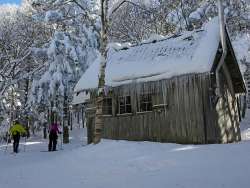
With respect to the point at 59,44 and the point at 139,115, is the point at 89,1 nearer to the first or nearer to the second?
the point at 59,44

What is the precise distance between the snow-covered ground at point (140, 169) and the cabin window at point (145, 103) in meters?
2.86

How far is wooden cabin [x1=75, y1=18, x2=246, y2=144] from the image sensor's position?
17.7 meters

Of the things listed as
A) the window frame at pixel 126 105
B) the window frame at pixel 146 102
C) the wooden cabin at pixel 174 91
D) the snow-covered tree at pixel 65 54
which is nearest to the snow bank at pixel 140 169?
the wooden cabin at pixel 174 91

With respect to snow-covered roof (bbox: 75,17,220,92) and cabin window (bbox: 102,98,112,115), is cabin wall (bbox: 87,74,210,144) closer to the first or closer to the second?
snow-covered roof (bbox: 75,17,220,92)

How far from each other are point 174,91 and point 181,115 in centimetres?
110

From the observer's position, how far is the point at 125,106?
2058cm

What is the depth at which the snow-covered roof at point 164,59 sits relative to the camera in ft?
57.6

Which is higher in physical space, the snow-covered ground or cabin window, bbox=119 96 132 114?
cabin window, bbox=119 96 132 114

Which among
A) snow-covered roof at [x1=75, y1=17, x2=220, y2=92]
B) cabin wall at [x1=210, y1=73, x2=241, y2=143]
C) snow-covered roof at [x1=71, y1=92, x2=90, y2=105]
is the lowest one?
cabin wall at [x1=210, y1=73, x2=241, y2=143]

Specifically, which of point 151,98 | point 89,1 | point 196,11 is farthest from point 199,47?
point 89,1

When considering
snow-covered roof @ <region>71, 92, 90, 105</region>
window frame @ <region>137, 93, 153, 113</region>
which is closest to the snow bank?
window frame @ <region>137, 93, 153, 113</region>

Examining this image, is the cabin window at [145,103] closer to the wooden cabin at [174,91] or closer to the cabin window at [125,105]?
the wooden cabin at [174,91]

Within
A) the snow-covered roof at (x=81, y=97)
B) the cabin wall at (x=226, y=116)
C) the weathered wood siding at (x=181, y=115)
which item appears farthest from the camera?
the snow-covered roof at (x=81, y=97)

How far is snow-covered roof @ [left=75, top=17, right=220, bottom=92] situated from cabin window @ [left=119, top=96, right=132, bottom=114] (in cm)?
93
